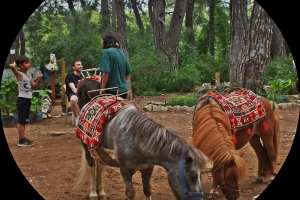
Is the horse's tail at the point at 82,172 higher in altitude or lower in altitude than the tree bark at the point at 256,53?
lower

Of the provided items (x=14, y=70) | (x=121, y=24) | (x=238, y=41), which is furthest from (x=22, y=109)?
(x=238, y=41)

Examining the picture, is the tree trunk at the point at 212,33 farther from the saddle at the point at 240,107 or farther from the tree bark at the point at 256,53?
the saddle at the point at 240,107

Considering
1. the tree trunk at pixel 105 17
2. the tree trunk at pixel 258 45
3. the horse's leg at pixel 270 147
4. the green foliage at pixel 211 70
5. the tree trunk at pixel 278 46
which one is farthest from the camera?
the tree trunk at pixel 105 17

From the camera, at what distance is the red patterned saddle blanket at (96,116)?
4336 mm

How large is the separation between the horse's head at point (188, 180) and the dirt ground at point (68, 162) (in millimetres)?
1583

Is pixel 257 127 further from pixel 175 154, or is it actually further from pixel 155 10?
pixel 155 10

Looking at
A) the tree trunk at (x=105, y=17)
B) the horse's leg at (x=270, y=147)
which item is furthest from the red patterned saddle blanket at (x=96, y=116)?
the tree trunk at (x=105, y=17)

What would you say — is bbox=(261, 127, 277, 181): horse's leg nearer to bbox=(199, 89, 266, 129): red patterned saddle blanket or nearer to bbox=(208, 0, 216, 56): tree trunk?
bbox=(199, 89, 266, 129): red patterned saddle blanket

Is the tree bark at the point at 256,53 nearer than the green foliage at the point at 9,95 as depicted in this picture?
No

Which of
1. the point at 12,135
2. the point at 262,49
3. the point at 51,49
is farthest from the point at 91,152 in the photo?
the point at 51,49

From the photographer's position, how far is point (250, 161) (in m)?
6.59

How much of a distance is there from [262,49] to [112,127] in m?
7.07

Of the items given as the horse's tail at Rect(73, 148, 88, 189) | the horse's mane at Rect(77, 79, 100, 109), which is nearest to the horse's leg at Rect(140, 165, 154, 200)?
the horse's tail at Rect(73, 148, 88, 189)

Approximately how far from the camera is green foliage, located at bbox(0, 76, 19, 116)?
9.52m
